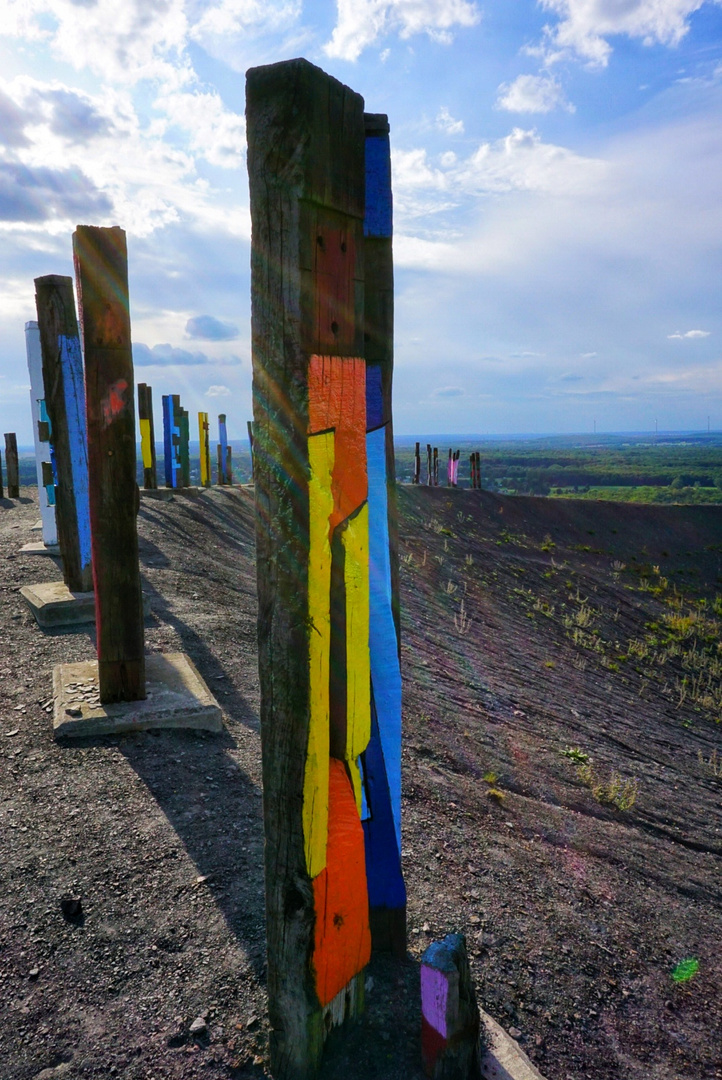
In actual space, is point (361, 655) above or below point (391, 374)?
below

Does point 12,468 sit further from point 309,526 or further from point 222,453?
point 309,526

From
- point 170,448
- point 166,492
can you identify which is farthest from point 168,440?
point 166,492

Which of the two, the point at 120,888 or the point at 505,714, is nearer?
the point at 120,888

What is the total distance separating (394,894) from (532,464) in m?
113

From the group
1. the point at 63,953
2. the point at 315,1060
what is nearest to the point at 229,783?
the point at 63,953

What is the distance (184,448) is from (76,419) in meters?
9.78

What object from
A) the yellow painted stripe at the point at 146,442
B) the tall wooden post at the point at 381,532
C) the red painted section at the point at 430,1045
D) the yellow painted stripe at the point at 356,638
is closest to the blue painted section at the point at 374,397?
the tall wooden post at the point at 381,532

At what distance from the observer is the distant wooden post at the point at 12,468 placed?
14.4 m

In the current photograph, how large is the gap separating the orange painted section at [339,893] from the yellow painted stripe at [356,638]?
64 mm

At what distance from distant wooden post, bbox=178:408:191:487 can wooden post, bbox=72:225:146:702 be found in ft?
37.3

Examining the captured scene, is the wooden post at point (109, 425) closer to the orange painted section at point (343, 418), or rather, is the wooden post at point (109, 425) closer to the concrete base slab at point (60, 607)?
the concrete base slab at point (60, 607)

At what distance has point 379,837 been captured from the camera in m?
2.29

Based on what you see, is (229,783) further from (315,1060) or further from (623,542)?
(623,542)

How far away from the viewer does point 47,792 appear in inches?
136
